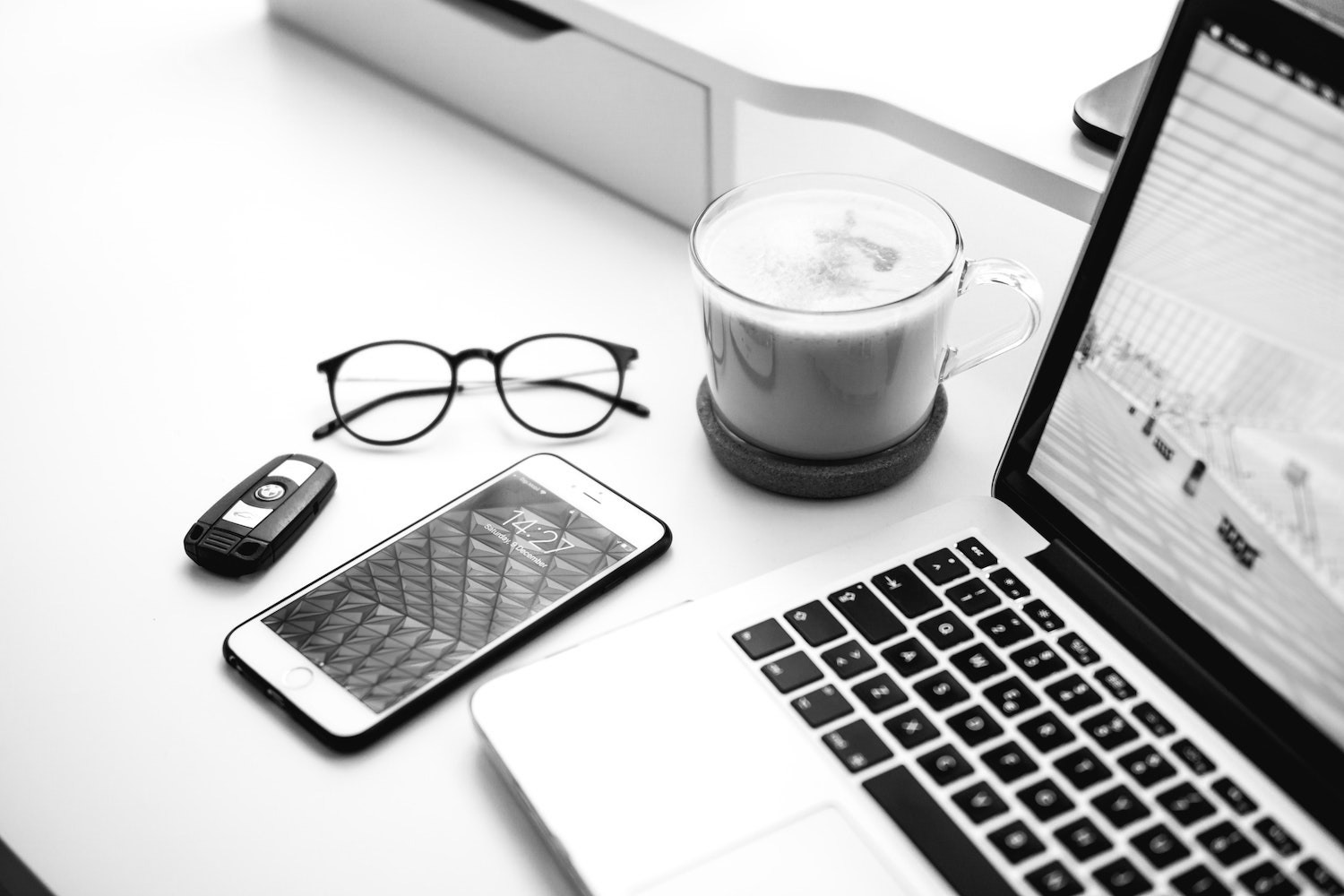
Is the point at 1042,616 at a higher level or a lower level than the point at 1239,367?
lower

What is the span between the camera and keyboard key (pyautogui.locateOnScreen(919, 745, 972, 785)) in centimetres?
51

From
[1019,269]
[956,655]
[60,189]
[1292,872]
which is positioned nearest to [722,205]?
[1019,269]

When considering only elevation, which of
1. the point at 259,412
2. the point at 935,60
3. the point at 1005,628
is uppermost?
the point at 935,60

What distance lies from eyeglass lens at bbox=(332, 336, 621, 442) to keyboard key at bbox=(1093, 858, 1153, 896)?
0.39 metres

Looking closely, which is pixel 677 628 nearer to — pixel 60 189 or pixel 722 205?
pixel 722 205

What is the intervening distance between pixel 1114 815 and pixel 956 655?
0.10m

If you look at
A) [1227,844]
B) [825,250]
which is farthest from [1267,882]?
[825,250]

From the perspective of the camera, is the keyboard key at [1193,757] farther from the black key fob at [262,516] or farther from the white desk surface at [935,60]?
the black key fob at [262,516]

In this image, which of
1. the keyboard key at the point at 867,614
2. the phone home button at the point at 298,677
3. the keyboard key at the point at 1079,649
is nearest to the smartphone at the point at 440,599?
the phone home button at the point at 298,677

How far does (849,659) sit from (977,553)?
95 mm

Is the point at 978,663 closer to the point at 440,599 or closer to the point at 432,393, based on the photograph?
the point at 440,599

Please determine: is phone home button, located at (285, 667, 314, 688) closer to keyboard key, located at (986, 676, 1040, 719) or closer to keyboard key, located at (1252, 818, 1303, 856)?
keyboard key, located at (986, 676, 1040, 719)

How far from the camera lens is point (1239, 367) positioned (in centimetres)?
50

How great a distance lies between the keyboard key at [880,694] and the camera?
0.54m
